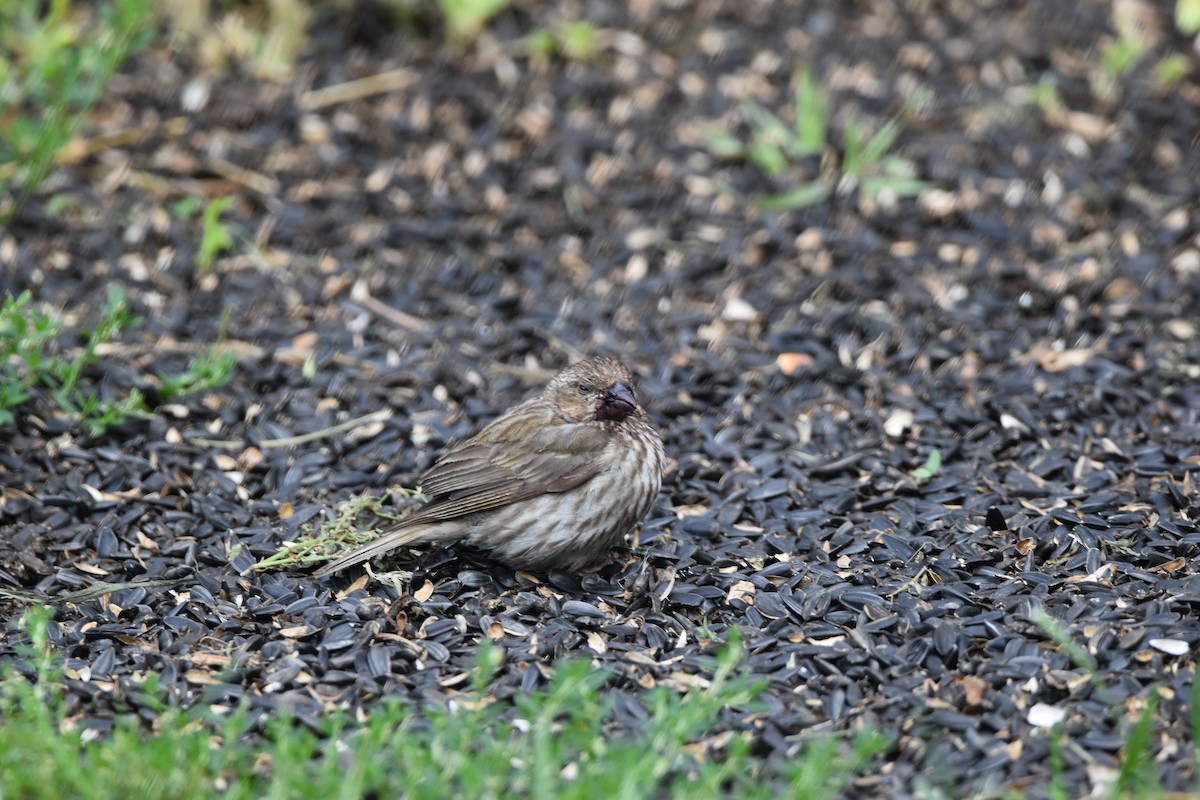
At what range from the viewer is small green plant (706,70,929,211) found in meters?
8.19

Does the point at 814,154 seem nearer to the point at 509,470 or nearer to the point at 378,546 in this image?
the point at 509,470

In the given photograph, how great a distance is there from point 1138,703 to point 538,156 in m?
5.08

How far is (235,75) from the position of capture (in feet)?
30.0

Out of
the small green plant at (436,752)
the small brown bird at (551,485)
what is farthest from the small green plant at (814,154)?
the small green plant at (436,752)

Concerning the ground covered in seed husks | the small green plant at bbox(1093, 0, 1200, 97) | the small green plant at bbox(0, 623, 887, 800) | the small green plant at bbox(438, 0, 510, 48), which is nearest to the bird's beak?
the ground covered in seed husks

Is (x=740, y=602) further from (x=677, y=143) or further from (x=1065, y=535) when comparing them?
(x=677, y=143)

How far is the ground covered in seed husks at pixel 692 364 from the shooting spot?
498 centimetres

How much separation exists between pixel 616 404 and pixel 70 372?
2.23 m

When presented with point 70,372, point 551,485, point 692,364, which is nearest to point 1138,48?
point 692,364

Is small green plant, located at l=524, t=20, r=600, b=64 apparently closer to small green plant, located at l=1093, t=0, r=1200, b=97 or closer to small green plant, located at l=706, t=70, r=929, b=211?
small green plant, located at l=706, t=70, r=929, b=211

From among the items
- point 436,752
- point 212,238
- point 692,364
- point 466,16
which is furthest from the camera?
point 466,16

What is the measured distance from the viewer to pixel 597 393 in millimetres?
5910

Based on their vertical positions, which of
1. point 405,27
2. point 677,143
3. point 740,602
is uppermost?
point 405,27

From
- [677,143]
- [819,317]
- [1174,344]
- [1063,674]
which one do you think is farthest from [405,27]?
[1063,674]
